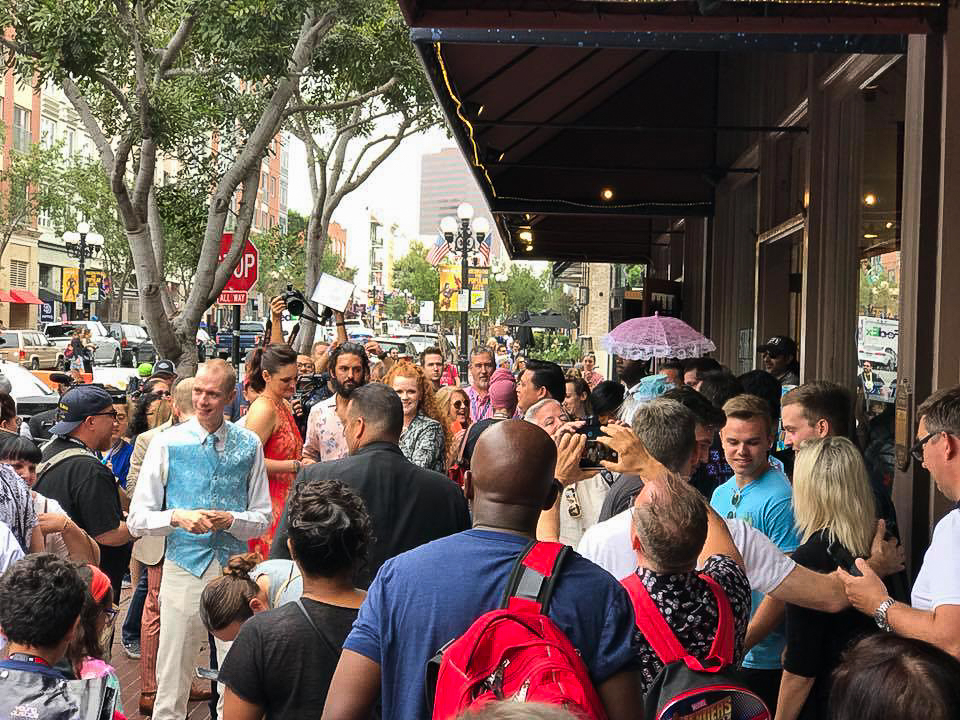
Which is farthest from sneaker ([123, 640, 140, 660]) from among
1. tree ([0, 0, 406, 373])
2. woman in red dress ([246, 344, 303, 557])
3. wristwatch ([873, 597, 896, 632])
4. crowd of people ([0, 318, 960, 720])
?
tree ([0, 0, 406, 373])

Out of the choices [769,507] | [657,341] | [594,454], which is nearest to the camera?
[594,454]

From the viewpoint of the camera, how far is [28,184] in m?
49.9

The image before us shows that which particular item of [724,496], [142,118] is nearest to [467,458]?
[724,496]

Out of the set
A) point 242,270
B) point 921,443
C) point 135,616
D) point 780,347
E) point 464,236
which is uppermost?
point 464,236

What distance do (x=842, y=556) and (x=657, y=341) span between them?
8.81 metres

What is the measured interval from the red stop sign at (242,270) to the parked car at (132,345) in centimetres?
2179

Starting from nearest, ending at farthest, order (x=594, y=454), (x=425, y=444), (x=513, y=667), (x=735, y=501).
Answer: (x=513, y=667)
(x=594, y=454)
(x=735, y=501)
(x=425, y=444)

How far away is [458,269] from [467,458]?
3422 centimetres

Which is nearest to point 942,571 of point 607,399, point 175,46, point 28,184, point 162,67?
point 607,399

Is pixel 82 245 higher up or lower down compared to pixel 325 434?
higher up

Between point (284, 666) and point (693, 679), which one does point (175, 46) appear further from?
point (693, 679)

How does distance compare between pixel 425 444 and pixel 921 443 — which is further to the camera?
pixel 425 444

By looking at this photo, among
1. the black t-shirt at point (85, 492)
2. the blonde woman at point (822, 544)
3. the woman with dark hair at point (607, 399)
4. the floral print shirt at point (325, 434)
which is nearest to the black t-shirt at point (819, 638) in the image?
the blonde woman at point (822, 544)

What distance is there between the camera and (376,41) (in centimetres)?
1997
